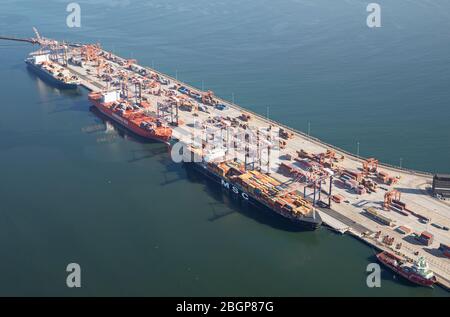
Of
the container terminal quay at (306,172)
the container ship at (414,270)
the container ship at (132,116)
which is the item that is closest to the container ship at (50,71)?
the container terminal quay at (306,172)

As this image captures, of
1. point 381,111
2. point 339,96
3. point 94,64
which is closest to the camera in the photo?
point 381,111

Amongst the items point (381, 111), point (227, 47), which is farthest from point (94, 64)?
point (381, 111)

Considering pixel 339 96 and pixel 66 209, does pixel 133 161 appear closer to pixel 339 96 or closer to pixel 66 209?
pixel 66 209

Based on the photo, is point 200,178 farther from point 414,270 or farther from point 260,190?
point 414,270

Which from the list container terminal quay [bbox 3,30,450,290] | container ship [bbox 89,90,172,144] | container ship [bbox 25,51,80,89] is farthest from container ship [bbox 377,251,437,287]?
container ship [bbox 25,51,80,89]

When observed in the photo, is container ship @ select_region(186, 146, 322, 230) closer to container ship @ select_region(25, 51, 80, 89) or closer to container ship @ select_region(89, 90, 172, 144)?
container ship @ select_region(89, 90, 172, 144)
